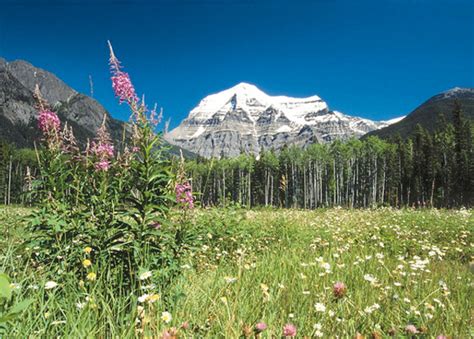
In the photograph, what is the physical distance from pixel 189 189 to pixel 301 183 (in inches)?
3023

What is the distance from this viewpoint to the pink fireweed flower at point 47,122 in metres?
4.23

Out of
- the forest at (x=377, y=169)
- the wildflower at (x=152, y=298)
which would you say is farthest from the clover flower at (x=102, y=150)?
the forest at (x=377, y=169)

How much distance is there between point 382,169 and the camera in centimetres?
6456

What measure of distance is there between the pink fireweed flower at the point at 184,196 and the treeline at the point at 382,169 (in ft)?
129

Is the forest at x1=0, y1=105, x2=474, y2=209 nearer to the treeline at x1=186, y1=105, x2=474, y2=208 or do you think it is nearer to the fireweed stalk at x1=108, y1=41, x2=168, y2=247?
the treeline at x1=186, y1=105, x2=474, y2=208

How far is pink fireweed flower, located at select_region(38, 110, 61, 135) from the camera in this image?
166 inches

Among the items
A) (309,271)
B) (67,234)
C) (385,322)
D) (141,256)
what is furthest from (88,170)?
(385,322)

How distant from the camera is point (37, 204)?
4.18 m

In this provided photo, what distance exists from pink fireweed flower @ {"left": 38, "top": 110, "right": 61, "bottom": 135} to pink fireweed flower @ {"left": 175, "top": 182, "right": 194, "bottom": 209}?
186 centimetres

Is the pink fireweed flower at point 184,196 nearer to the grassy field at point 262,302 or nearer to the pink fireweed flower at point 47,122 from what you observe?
the grassy field at point 262,302

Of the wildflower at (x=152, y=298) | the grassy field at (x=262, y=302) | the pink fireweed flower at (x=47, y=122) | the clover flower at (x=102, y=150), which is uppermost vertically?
the pink fireweed flower at (x=47, y=122)

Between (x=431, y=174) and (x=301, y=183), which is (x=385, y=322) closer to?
(x=431, y=174)

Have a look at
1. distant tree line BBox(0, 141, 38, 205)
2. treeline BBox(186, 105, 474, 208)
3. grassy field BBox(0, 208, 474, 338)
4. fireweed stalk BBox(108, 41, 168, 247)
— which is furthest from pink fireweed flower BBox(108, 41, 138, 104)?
distant tree line BBox(0, 141, 38, 205)

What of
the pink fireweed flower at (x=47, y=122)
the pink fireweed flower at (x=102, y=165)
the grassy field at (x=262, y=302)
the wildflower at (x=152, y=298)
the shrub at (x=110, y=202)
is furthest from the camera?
the pink fireweed flower at (x=47, y=122)
